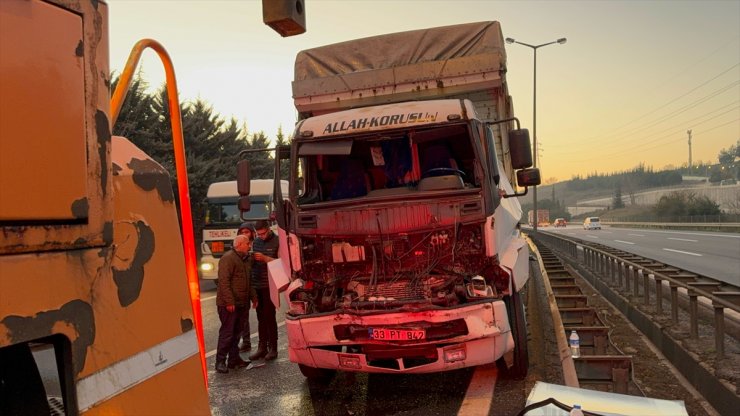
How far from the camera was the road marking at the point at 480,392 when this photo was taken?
Answer: 16.6 ft

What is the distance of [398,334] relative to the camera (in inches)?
201

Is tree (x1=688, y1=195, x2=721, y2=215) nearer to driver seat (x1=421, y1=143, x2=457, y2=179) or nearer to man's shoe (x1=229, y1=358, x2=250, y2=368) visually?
driver seat (x1=421, y1=143, x2=457, y2=179)

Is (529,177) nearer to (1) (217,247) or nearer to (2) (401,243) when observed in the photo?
(2) (401,243)

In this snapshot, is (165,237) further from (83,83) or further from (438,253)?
(438,253)

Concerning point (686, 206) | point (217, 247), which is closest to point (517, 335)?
point (217, 247)

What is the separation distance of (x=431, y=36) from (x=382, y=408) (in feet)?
17.1

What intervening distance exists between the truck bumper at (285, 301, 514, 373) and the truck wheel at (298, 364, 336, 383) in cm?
68

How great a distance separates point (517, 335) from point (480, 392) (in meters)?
0.68

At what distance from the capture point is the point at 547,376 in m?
6.05

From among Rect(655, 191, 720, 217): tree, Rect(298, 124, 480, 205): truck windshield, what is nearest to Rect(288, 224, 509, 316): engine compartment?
Rect(298, 124, 480, 205): truck windshield

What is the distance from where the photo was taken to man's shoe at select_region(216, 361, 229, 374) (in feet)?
23.1

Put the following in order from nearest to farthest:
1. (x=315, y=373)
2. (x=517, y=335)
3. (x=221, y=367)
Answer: (x=517, y=335)
(x=315, y=373)
(x=221, y=367)

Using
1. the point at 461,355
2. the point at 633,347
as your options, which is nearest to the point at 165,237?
the point at 461,355

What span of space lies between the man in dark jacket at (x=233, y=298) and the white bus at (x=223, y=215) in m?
9.03
